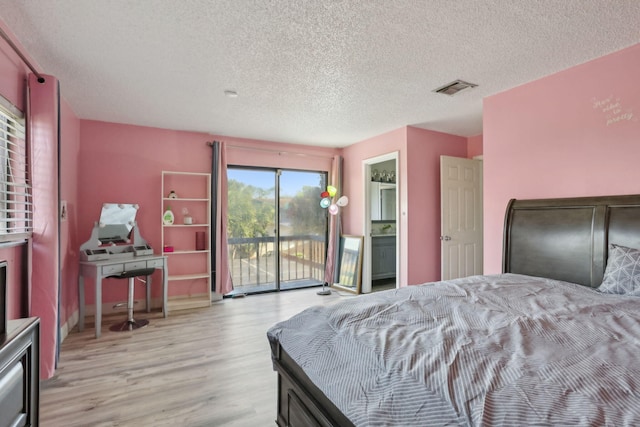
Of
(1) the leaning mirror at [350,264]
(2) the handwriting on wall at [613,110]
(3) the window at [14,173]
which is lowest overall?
(1) the leaning mirror at [350,264]

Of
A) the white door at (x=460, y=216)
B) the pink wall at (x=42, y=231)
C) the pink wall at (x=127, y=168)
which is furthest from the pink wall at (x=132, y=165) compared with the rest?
the white door at (x=460, y=216)

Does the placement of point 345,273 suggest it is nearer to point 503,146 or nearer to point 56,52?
point 503,146

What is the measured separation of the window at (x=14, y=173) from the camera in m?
2.13

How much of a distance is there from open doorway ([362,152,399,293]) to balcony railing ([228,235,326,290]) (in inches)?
36.1

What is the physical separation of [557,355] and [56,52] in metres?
3.53

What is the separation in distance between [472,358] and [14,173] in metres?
3.14

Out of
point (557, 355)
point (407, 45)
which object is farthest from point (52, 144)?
point (557, 355)

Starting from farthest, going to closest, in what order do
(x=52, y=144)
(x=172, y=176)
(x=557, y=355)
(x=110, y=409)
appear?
(x=172, y=176) → (x=52, y=144) → (x=110, y=409) → (x=557, y=355)

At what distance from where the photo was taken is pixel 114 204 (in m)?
3.96

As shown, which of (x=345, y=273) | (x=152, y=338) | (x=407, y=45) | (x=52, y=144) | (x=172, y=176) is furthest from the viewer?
(x=345, y=273)

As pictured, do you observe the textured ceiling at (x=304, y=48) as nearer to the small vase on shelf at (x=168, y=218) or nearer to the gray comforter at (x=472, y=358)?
the small vase on shelf at (x=168, y=218)

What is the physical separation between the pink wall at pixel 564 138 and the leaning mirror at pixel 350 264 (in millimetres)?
2135

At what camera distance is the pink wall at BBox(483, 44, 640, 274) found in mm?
2297

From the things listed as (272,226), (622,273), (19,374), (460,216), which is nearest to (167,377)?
(19,374)
